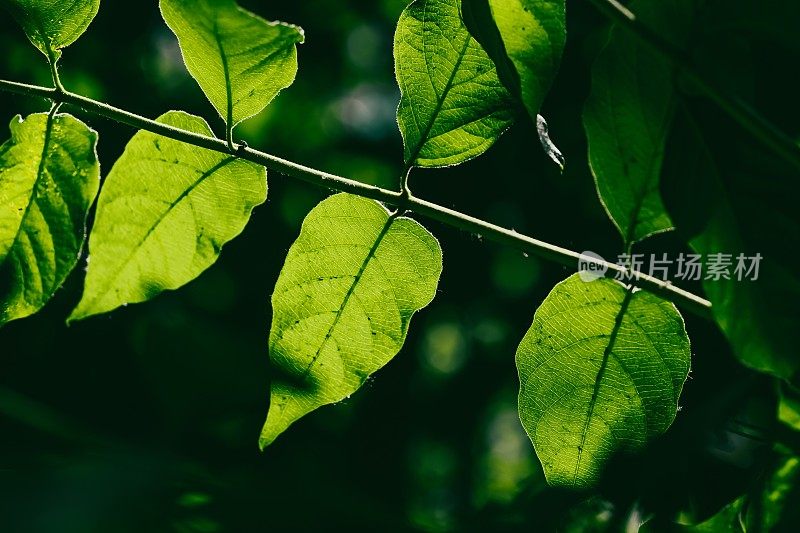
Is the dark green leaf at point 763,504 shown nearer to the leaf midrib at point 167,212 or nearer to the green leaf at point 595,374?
the green leaf at point 595,374

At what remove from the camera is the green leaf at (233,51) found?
719 millimetres

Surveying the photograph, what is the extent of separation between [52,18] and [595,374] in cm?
67

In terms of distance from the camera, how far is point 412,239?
84 centimetres

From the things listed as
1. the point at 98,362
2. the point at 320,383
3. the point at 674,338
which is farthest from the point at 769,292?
the point at 98,362

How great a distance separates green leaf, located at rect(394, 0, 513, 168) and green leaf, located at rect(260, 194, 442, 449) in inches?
3.2

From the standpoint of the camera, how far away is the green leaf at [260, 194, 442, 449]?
0.82 meters

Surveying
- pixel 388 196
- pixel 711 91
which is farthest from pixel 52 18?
pixel 711 91

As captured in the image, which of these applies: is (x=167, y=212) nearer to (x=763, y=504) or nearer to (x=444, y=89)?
(x=444, y=89)

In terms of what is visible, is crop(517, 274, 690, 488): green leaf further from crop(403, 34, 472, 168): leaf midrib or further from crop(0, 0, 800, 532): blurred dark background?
crop(403, 34, 472, 168): leaf midrib

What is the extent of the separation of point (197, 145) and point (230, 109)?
0.05 m

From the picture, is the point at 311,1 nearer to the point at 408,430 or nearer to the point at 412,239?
the point at 408,430

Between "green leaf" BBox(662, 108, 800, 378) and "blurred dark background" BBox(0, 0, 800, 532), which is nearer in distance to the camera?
"blurred dark background" BBox(0, 0, 800, 532)

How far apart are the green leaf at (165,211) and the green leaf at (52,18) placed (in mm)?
147

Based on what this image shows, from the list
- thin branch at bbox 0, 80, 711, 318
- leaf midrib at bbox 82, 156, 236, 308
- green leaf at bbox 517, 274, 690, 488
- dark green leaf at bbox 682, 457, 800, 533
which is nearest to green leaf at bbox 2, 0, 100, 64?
thin branch at bbox 0, 80, 711, 318
